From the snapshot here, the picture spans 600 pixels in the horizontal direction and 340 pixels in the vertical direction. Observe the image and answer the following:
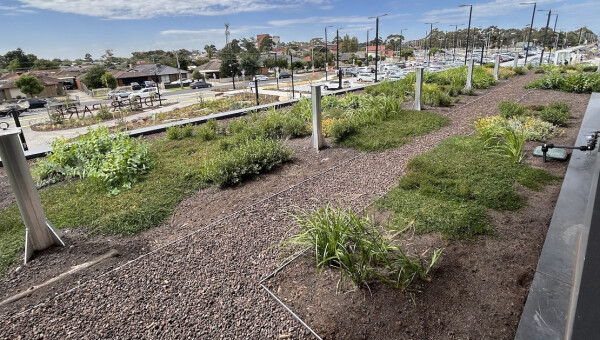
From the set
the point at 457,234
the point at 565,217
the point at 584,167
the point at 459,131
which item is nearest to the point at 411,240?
the point at 457,234

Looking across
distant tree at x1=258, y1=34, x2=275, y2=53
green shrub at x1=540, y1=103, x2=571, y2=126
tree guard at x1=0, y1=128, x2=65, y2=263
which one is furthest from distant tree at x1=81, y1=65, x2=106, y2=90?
distant tree at x1=258, y1=34, x2=275, y2=53

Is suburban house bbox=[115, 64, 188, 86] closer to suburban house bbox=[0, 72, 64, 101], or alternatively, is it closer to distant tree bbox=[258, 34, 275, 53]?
suburban house bbox=[0, 72, 64, 101]

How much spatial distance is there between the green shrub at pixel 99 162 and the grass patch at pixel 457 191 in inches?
154

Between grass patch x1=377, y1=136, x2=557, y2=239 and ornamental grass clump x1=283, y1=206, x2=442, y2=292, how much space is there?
584 mm

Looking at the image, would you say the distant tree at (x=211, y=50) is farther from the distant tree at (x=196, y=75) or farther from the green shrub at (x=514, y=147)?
the green shrub at (x=514, y=147)

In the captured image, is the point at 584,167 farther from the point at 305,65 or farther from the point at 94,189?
the point at 305,65

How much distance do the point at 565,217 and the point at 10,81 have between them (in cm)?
6320

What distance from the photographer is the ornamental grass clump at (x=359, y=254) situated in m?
2.67

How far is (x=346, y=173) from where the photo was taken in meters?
5.23

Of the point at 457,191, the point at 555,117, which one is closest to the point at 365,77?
the point at 555,117

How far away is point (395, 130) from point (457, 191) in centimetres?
350

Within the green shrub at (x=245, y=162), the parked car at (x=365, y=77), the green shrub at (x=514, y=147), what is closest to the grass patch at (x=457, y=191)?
the green shrub at (x=514, y=147)

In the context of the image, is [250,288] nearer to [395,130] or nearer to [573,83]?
[395,130]

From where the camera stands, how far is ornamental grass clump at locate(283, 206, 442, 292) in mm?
2672
